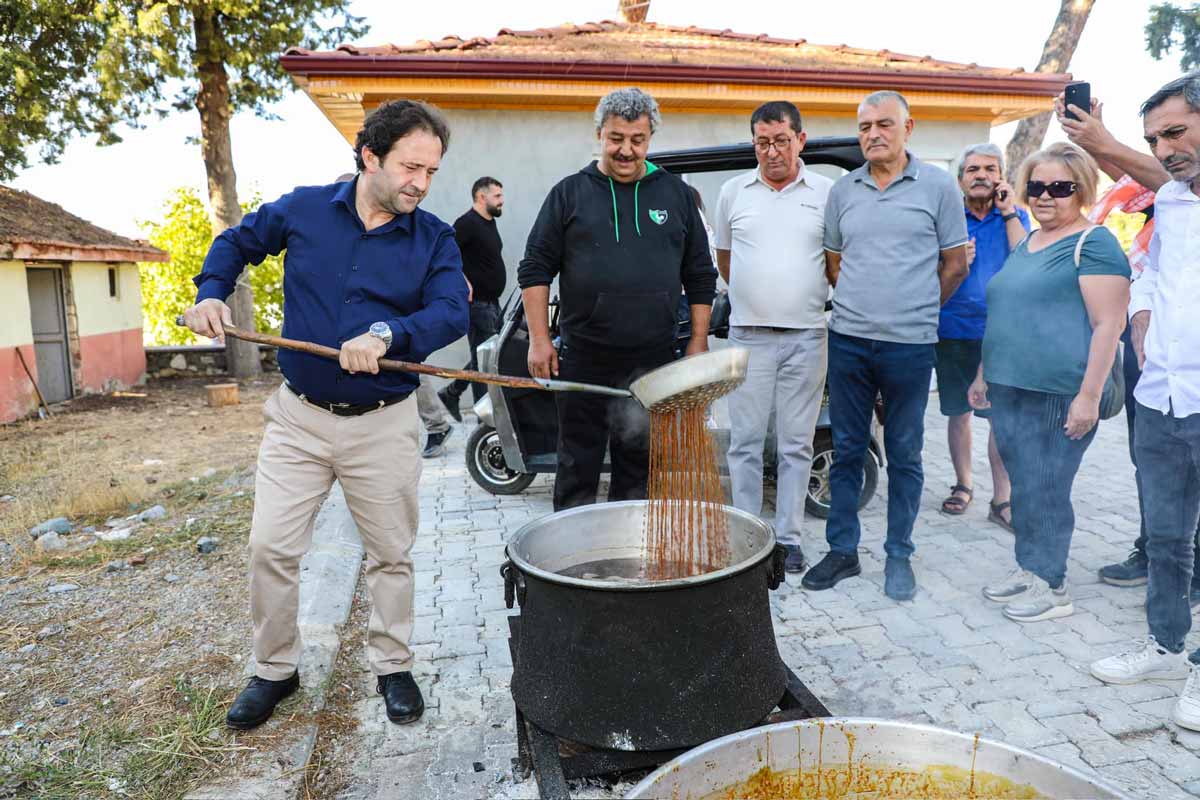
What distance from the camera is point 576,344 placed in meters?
3.95

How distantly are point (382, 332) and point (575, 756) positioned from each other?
1.49 m

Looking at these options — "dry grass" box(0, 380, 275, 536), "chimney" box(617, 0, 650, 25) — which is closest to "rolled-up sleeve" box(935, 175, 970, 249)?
"dry grass" box(0, 380, 275, 536)

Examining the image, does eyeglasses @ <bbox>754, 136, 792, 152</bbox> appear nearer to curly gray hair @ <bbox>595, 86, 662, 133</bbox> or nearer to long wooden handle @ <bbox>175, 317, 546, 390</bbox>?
curly gray hair @ <bbox>595, 86, 662, 133</bbox>

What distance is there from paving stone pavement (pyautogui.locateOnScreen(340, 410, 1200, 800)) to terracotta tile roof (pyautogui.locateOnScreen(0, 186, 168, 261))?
30.0ft

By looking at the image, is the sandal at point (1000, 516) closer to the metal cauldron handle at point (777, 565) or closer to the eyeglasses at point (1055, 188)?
the eyeglasses at point (1055, 188)

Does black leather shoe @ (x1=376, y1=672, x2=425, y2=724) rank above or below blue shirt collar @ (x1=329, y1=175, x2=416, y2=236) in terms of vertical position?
below

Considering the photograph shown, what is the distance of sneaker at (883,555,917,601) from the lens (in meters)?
4.15

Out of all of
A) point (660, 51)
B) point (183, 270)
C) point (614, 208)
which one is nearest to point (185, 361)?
point (183, 270)

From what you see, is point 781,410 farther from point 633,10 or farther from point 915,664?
point 633,10

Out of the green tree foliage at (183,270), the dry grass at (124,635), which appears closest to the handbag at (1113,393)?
the dry grass at (124,635)

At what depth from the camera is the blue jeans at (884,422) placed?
399cm

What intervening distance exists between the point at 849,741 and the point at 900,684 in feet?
4.51

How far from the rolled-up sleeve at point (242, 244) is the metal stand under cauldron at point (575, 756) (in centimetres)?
169

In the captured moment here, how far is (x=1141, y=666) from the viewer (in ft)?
10.8
